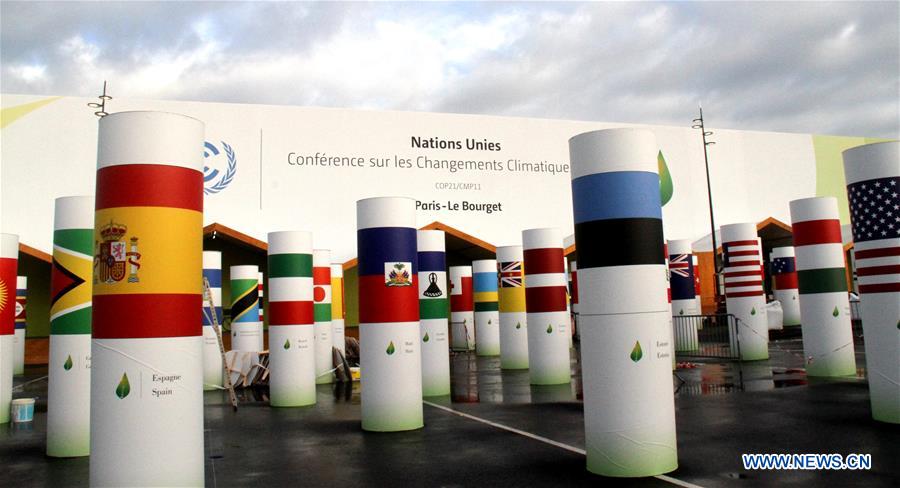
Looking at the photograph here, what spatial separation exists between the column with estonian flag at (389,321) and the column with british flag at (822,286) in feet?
24.1

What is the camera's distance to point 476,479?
252 inches

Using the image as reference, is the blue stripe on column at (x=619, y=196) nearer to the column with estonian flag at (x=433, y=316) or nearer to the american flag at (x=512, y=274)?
the column with estonian flag at (x=433, y=316)

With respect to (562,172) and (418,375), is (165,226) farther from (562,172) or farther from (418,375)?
(562,172)

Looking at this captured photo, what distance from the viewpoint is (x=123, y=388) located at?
16.8 feet

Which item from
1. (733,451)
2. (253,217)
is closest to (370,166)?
(253,217)

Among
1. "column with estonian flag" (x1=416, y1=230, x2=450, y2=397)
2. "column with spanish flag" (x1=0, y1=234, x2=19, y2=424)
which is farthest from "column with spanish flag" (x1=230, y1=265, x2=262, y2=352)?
"column with spanish flag" (x1=0, y1=234, x2=19, y2=424)

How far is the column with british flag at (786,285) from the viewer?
26.2 metres

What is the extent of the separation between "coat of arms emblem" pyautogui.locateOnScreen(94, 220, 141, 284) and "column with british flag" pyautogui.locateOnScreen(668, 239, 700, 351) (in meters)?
17.4

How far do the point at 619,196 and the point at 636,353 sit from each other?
4.58ft

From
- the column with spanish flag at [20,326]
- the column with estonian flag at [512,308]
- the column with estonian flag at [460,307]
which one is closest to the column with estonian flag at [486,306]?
the column with estonian flag at [460,307]

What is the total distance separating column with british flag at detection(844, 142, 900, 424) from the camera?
8.07m

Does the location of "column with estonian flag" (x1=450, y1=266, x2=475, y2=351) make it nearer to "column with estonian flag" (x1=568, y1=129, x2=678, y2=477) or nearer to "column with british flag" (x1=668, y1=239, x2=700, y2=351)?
"column with british flag" (x1=668, y1=239, x2=700, y2=351)

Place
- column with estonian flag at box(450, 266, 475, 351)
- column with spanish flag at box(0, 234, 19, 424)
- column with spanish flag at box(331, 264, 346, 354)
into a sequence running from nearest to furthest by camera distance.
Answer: column with spanish flag at box(0, 234, 19, 424) < column with spanish flag at box(331, 264, 346, 354) < column with estonian flag at box(450, 266, 475, 351)

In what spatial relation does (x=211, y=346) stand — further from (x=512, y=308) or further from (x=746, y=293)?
(x=746, y=293)
